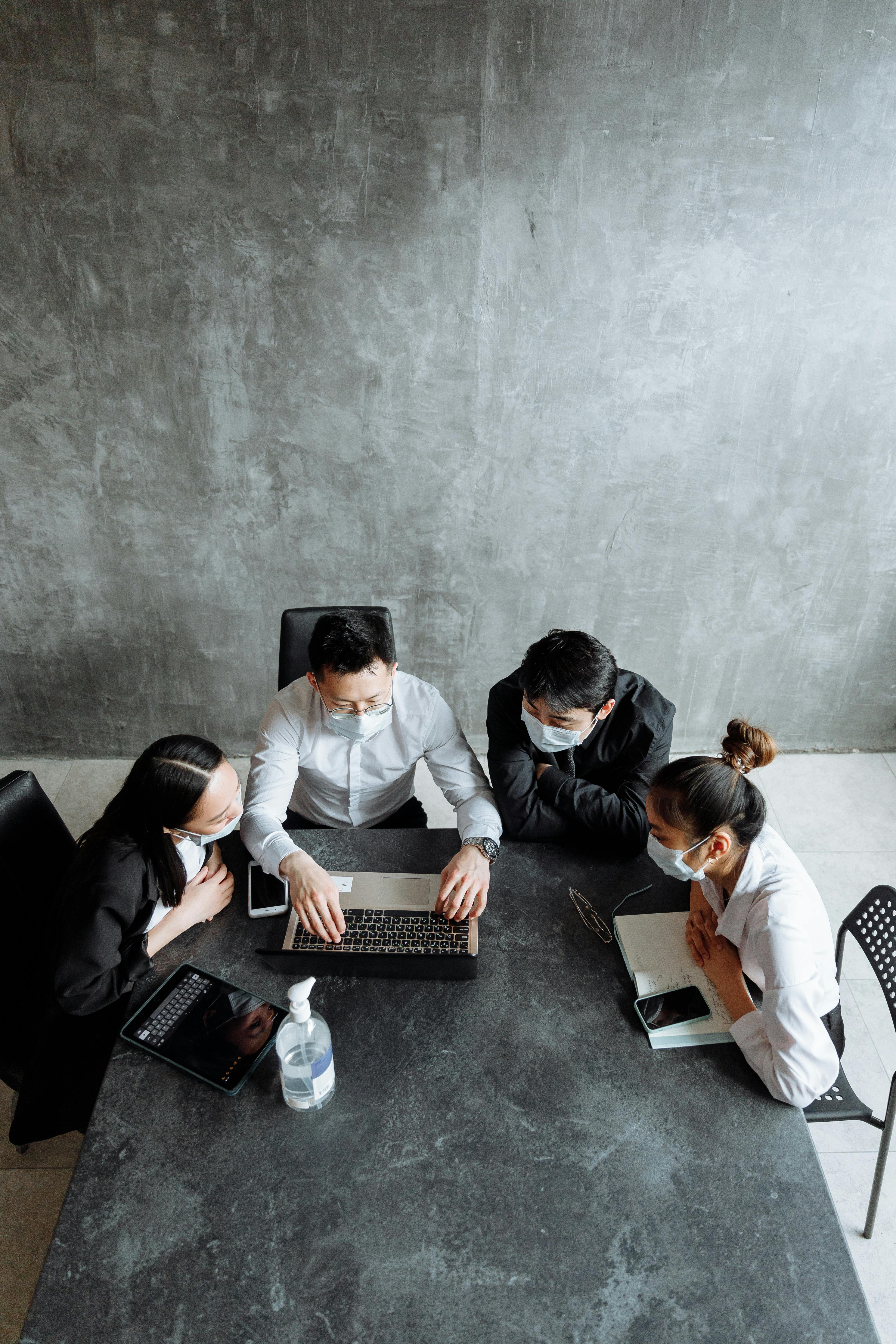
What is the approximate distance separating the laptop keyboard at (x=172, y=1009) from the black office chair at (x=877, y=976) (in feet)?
4.07

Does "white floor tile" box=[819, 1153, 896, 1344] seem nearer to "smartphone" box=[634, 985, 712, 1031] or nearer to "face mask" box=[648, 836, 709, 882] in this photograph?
"smartphone" box=[634, 985, 712, 1031]

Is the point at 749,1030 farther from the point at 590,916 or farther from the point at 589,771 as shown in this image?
the point at 589,771

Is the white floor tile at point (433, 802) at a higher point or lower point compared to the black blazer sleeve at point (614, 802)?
lower

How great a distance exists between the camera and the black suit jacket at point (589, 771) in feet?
6.02

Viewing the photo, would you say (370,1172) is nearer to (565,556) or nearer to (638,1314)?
(638,1314)

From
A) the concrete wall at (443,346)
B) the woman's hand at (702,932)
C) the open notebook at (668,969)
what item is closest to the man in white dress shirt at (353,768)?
the open notebook at (668,969)

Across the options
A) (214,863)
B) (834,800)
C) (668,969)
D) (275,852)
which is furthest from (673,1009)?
(834,800)

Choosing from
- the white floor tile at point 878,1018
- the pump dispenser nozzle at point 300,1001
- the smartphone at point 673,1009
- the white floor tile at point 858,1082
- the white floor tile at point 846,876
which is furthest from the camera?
the white floor tile at point 846,876

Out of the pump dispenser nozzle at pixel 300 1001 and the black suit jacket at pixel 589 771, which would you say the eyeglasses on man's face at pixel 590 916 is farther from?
the pump dispenser nozzle at pixel 300 1001

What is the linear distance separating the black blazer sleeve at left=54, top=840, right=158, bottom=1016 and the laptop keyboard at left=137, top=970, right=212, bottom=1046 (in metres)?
0.08

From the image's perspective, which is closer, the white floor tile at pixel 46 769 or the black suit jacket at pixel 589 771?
the black suit jacket at pixel 589 771

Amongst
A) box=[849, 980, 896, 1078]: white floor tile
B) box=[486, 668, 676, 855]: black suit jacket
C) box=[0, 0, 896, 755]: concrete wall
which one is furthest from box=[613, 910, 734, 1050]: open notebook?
box=[0, 0, 896, 755]: concrete wall

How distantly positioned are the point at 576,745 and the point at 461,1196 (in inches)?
41.6

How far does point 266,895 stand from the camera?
5.54 feet
